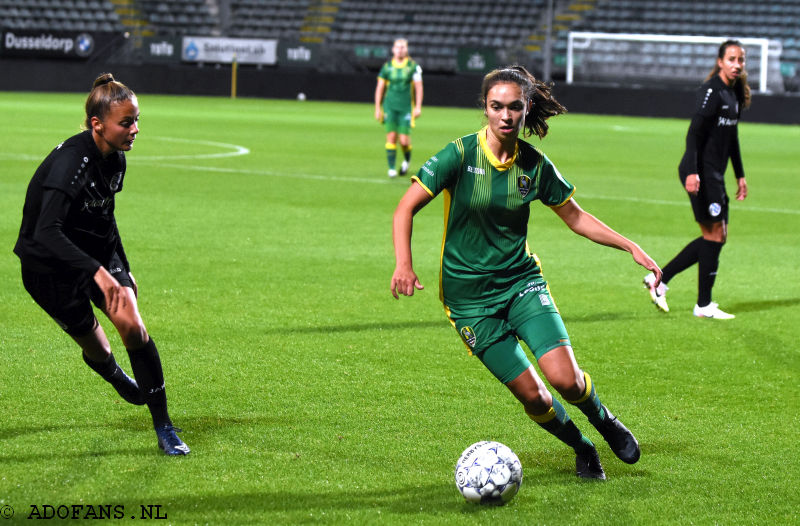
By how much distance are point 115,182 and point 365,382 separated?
6.86 ft

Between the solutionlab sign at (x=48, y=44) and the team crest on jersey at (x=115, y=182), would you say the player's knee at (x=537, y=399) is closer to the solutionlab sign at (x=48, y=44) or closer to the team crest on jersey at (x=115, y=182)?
the team crest on jersey at (x=115, y=182)

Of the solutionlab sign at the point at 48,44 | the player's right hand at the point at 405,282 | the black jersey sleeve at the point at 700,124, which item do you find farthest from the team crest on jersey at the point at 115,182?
the solutionlab sign at the point at 48,44

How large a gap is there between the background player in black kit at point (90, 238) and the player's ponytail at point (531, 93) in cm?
148

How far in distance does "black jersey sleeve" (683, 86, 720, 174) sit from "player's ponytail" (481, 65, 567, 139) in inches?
149

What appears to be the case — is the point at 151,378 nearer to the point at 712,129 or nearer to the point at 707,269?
the point at 707,269

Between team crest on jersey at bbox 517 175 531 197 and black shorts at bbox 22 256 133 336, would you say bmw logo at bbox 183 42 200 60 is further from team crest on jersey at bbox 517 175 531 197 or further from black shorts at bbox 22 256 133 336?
team crest on jersey at bbox 517 175 531 197

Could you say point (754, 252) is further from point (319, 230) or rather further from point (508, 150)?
point (508, 150)

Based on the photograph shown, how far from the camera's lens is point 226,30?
46438mm

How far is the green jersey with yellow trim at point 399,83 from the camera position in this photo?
18.6 meters

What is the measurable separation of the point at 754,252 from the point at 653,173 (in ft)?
26.4

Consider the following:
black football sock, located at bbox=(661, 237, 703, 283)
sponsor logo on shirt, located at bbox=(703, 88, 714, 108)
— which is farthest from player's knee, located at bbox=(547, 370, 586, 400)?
black football sock, located at bbox=(661, 237, 703, 283)

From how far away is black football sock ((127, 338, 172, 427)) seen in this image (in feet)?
17.4

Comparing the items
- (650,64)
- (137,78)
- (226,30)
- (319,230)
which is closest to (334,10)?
(226,30)

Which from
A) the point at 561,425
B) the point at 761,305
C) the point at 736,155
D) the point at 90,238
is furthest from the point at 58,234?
the point at 761,305
